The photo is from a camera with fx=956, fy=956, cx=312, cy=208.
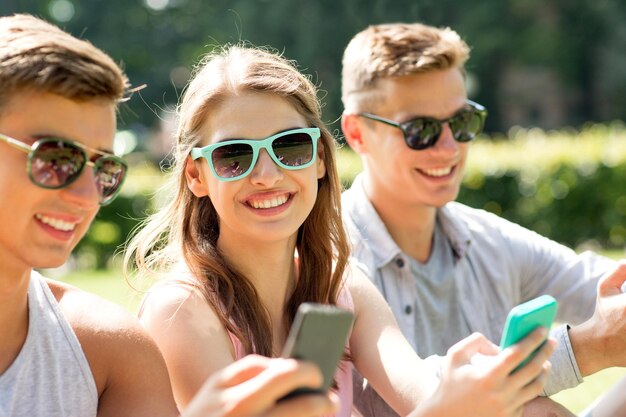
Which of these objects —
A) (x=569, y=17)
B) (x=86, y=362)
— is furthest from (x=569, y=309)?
(x=569, y=17)

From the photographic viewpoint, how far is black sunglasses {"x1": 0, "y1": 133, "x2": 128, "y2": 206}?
2.22 metres

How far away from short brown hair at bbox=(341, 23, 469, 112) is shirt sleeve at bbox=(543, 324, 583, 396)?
5.26 feet

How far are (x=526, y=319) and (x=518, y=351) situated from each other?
0.24 feet

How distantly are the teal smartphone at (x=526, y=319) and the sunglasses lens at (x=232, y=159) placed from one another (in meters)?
1.17

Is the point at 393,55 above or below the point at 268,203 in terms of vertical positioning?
above

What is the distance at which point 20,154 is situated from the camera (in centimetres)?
222

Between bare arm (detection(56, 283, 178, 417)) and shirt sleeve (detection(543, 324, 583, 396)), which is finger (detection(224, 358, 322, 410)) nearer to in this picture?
bare arm (detection(56, 283, 178, 417))

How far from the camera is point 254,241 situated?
320 centimetres

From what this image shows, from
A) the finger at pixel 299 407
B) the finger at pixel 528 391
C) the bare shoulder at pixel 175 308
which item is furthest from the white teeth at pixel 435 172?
the finger at pixel 299 407

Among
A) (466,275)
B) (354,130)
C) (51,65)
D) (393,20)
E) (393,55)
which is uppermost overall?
(51,65)

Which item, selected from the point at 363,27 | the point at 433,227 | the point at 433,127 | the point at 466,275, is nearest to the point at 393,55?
the point at 433,127

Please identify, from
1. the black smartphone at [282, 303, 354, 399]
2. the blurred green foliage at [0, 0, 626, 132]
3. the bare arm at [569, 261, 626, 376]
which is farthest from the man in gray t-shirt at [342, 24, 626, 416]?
the blurred green foliage at [0, 0, 626, 132]

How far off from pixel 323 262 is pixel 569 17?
42.1m

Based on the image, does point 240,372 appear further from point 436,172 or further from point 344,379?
point 436,172
